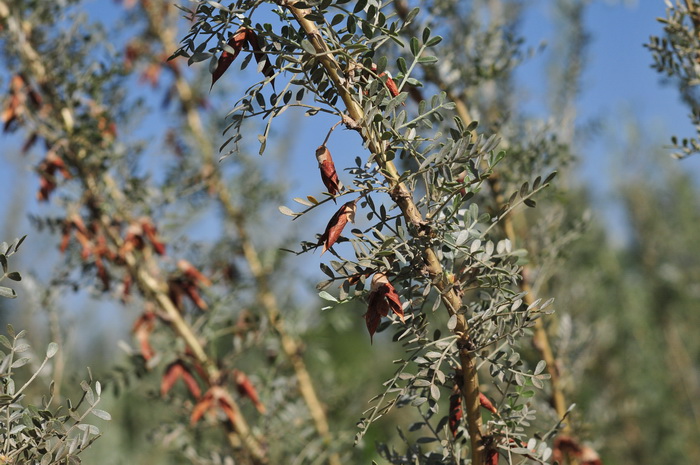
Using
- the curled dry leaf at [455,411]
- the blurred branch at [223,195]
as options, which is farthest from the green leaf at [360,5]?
the blurred branch at [223,195]

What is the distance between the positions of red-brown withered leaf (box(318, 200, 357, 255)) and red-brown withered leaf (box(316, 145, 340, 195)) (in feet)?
0.09

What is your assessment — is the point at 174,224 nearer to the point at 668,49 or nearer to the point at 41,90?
the point at 41,90

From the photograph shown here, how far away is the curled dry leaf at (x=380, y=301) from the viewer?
32.2 inches

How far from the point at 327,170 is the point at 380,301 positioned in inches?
7.2

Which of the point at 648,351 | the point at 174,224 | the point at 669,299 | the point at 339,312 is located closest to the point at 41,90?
the point at 174,224

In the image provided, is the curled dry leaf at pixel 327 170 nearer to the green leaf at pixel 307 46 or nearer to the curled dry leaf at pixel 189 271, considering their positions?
the green leaf at pixel 307 46

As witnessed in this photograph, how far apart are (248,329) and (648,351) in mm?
4071

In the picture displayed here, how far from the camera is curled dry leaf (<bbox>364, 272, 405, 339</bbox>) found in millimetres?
818

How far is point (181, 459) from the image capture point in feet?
7.47

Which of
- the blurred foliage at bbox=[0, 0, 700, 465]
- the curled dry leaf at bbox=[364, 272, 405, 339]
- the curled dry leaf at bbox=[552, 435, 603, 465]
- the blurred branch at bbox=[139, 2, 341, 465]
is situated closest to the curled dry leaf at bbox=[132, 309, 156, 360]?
the blurred foliage at bbox=[0, 0, 700, 465]

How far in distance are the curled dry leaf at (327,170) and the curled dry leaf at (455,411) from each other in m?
0.35

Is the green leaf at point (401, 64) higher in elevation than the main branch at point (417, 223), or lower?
higher

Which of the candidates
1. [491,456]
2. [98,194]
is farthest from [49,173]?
[491,456]

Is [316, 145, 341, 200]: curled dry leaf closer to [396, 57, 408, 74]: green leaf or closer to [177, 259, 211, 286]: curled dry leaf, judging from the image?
[396, 57, 408, 74]: green leaf
